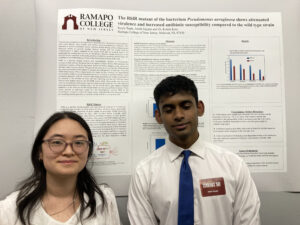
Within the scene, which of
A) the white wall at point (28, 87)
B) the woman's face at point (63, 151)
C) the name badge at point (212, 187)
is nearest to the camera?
the woman's face at point (63, 151)

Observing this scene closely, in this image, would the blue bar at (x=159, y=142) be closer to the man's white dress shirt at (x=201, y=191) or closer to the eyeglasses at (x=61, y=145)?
the man's white dress shirt at (x=201, y=191)

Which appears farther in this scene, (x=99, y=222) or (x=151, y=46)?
(x=151, y=46)

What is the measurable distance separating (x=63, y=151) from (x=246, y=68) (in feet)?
3.78

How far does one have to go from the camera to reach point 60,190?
966 mm

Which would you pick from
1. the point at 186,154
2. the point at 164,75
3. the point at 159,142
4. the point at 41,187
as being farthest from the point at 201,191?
the point at 41,187

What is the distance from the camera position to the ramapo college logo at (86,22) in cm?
121

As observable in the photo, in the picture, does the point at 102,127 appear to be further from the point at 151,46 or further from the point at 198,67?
the point at 198,67

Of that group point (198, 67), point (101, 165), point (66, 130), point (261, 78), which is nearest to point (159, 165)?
point (101, 165)

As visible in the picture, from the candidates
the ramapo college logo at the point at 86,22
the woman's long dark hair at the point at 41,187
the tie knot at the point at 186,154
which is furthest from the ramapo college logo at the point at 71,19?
the tie knot at the point at 186,154

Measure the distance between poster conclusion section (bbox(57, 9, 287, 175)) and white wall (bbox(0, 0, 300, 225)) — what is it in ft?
0.19

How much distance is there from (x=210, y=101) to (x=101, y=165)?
2.54ft

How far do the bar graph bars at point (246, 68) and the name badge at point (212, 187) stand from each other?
629mm

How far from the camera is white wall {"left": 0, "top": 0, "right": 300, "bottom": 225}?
1.20m

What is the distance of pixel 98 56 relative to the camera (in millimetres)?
1214
